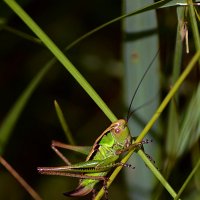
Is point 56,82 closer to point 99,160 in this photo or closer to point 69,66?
point 99,160

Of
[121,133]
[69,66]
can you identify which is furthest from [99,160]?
[69,66]

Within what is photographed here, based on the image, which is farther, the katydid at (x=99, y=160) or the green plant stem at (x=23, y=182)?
the katydid at (x=99, y=160)

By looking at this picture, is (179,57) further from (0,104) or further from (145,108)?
(0,104)

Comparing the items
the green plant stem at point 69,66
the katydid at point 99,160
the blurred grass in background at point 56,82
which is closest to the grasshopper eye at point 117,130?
the katydid at point 99,160

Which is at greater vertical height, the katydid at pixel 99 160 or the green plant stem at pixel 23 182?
the green plant stem at pixel 23 182

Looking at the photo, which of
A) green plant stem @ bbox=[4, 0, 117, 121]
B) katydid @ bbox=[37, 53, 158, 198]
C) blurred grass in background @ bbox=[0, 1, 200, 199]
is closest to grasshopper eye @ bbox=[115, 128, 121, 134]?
katydid @ bbox=[37, 53, 158, 198]

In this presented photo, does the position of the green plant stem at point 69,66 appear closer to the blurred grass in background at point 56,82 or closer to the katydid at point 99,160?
the katydid at point 99,160

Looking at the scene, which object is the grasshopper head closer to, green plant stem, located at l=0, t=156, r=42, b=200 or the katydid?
the katydid

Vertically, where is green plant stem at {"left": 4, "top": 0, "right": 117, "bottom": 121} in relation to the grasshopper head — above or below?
above
